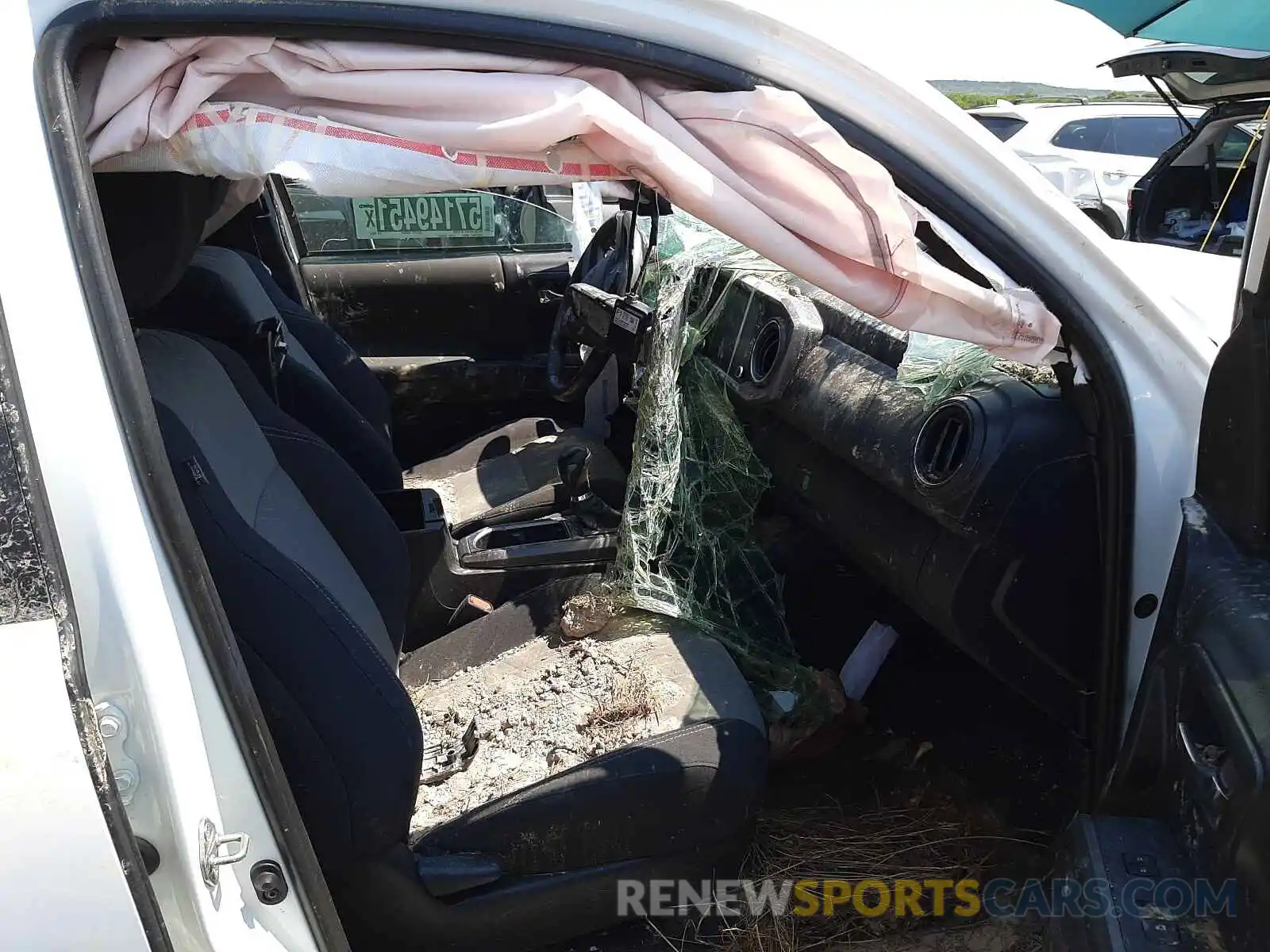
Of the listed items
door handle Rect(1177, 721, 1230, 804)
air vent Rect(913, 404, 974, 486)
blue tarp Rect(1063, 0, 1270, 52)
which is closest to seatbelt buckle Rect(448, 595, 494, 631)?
air vent Rect(913, 404, 974, 486)

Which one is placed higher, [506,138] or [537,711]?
[506,138]

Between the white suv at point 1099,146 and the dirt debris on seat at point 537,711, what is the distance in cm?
736

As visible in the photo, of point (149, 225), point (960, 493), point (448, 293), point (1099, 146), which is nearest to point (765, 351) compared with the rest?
A: point (960, 493)

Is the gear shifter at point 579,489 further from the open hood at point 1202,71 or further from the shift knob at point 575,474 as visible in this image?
the open hood at point 1202,71

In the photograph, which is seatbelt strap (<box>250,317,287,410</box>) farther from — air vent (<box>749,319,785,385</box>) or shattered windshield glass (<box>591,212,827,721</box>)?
air vent (<box>749,319,785,385</box>)

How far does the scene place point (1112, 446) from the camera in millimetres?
1538

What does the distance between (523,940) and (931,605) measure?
3.02 ft

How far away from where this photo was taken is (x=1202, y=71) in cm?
391

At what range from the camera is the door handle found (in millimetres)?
1169

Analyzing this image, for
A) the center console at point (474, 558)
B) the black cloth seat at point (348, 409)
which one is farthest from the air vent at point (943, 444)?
the black cloth seat at point (348, 409)

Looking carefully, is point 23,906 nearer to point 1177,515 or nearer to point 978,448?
point 978,448

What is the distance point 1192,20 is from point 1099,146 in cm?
758

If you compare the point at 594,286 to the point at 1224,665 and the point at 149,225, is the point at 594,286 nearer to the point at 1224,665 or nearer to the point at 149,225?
the point at 149,225

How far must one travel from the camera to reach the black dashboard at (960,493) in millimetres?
1626
